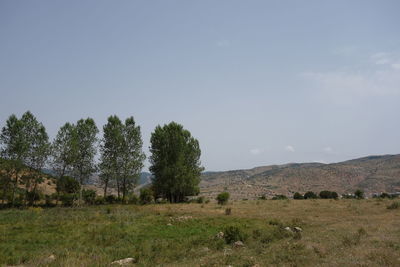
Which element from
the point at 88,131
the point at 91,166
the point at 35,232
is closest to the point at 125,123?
the point at 88,131

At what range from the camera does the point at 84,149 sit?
36.6 metres

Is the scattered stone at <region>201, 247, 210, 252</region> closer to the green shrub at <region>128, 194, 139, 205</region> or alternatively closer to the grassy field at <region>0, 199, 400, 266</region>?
the grassy field at <region>0, 199, 400, 266</region>

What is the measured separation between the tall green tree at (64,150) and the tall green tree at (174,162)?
453 inches

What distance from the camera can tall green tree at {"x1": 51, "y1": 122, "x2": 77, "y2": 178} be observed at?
35062 millimetres

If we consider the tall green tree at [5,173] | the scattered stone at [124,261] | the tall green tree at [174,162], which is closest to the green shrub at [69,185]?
the tall green tree at [5,173]

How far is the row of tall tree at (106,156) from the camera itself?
1308 inches

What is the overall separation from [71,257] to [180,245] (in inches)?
188

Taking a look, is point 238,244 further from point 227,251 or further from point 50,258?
point 50,258

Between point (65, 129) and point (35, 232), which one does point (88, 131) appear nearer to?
point (65, 129)

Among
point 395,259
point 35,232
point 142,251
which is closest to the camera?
point 395,259

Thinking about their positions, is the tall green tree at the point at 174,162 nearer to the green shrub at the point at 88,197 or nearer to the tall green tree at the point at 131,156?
the tall green tree at the point at 131,156

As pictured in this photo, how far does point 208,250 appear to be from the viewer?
11.7 metres

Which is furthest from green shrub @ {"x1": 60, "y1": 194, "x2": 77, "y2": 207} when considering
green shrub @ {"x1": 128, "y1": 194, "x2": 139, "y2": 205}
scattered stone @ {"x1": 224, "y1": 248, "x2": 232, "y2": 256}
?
scattered stone @ {"x1": 224, "y1": 248, "x2": 232, "y2": 256}

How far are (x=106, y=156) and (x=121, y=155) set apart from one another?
209 cm
